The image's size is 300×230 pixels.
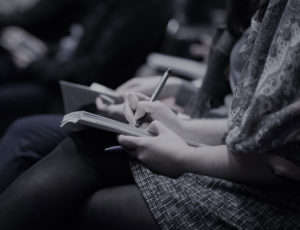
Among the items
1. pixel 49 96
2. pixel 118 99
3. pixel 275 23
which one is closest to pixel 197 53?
pixel 49 96

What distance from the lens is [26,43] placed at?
1977mm

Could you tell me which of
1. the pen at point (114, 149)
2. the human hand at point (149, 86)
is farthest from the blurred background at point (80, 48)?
the pen at point (114, 149)

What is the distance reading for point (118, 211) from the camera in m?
0.71

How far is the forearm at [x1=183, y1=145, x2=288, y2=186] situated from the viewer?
66 centimetres

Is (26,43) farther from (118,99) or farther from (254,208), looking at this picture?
(254,208)

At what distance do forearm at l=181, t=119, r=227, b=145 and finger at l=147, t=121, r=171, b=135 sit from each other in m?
0.12

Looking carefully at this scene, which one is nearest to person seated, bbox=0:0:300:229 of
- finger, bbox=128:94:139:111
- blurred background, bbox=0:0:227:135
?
finger, bbox=128:94:139:111

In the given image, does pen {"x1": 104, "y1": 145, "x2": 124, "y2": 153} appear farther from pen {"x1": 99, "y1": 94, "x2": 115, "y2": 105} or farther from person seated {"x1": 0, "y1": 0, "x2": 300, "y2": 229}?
pen {"x1": 99, "y1": 94, "x2": 115, "y2": 105}

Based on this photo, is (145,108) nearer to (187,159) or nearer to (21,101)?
(187,159)

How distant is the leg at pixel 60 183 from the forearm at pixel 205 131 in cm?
15

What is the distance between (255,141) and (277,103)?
0.07m

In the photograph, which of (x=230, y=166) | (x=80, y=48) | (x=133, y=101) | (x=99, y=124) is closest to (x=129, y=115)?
(x=133, y=101)

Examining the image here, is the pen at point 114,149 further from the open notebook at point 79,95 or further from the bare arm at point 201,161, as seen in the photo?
the open notebook at point 79,95

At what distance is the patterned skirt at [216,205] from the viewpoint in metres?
0.66
